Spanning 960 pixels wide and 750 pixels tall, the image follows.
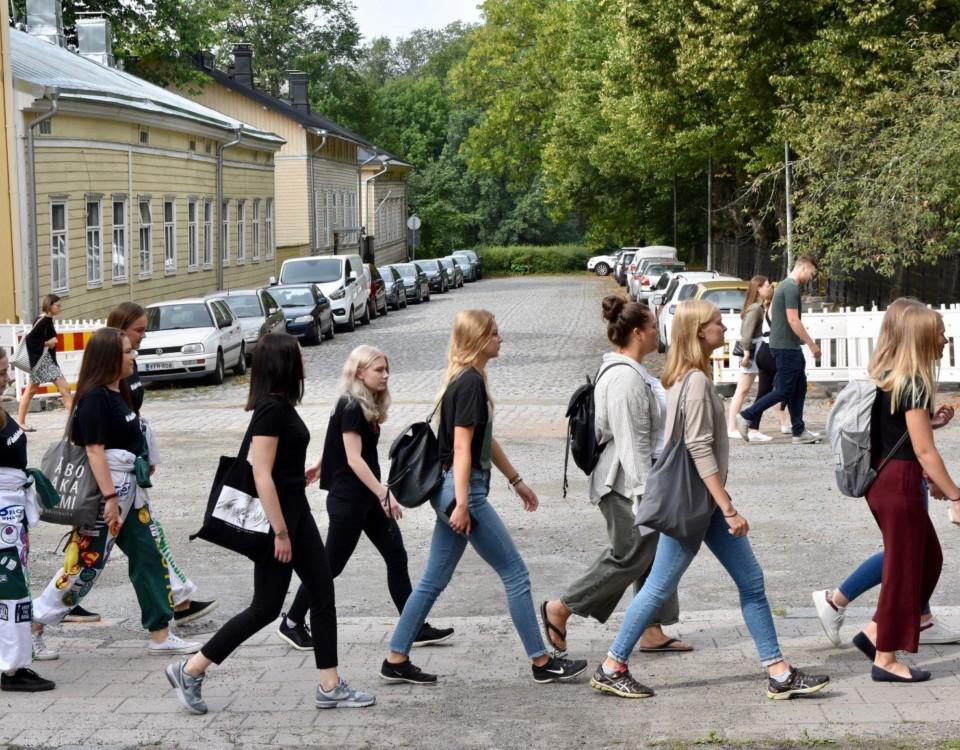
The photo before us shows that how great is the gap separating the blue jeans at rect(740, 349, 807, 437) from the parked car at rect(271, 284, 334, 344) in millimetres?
16452

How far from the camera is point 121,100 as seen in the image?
29.2m

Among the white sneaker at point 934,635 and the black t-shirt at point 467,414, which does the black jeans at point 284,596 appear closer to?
the black t-shirt at point 467,414

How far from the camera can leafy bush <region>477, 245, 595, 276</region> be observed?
8219cm

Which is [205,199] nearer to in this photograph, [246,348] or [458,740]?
[246,348]

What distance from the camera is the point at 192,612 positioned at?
7.96 metres

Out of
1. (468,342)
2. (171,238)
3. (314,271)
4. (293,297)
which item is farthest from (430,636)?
(314,271)

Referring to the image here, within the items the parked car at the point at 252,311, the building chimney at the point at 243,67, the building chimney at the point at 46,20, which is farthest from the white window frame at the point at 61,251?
the building chimney at the point at 243,67

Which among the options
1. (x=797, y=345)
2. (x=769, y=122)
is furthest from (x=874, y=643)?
(x=769, y=122)

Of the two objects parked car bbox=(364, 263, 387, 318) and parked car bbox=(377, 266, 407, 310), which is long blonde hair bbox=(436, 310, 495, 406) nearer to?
parked car bbox=(364, 263, 387, 318)

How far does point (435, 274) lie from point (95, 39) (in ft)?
69.2

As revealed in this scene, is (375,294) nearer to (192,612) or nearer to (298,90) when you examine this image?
(298,90)

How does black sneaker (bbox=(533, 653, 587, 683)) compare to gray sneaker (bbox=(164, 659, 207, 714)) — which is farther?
black sneaker (bbox=(533, 653, 587, 683))

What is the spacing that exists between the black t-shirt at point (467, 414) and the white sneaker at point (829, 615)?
173 cm

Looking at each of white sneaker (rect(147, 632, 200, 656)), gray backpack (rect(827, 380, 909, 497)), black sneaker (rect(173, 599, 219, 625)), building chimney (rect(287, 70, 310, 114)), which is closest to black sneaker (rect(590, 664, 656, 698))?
gray backpack (rect(827, 380, 909, 497))
